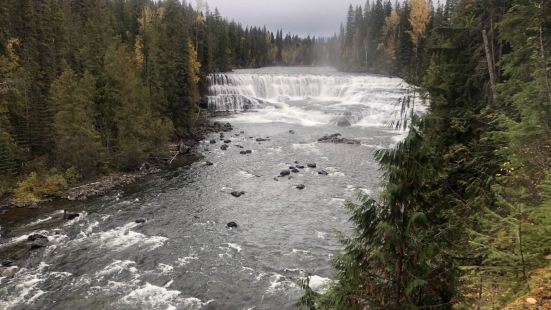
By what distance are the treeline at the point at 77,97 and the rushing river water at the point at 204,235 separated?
5.29 metres

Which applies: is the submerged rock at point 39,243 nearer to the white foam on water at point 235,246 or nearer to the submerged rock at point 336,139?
the white foam on water at point 235,246

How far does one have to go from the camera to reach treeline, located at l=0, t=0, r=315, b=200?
3562 centimetres

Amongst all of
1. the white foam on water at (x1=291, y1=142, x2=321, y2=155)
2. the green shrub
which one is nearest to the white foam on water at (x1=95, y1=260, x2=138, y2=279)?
the green shrub

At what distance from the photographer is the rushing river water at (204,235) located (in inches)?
775

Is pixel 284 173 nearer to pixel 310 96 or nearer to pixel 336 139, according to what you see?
pixel 336 139

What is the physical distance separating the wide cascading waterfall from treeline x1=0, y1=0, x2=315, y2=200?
18.0m

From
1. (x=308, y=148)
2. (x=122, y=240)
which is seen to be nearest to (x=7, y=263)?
(x=122, y=240)

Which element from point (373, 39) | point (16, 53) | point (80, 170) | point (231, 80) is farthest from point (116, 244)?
point (373, 39)

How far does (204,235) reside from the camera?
2631 centimetres

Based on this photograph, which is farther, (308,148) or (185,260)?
(308,148)

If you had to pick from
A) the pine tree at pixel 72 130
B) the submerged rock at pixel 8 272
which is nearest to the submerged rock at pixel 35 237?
the submerged rock at pixel 8 272

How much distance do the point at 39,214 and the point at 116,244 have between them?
28.7 ft

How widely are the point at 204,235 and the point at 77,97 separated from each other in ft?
63.8

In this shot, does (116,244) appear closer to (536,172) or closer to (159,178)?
(159,178)
